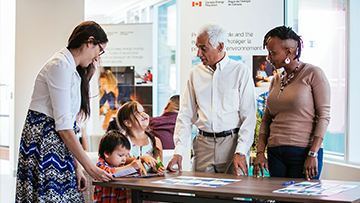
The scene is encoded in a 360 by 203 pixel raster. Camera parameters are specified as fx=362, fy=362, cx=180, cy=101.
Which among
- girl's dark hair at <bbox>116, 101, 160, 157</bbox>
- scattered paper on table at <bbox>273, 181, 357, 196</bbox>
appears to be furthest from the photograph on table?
scattered paper on table at <bbox>273, 181, 357, 196</bbox>

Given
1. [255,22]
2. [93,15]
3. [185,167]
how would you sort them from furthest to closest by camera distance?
1. [93,15]
2. [185,167]
3. [255,22]

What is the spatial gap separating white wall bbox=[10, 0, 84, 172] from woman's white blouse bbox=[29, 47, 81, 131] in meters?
5.22

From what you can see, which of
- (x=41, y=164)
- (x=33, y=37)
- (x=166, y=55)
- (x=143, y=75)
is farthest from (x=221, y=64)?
(x=166, y=55)

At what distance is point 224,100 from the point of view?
2520 mm

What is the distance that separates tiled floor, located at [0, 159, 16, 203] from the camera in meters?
4.91

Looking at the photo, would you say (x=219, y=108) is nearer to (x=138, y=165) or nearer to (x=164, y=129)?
(x=138, y=165)

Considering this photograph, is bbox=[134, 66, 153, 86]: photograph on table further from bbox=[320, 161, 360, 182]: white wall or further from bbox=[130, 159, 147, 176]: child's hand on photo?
bbox=[130, 159, 147, 176]: child's hand on photo

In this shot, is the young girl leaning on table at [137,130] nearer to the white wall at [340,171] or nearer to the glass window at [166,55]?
the white wall at [340,171]

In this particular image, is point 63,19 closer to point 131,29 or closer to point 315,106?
point 131,29

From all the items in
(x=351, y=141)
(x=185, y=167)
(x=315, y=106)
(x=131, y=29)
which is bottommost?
(x=185, y=167)

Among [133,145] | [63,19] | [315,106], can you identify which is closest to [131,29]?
[63,19]

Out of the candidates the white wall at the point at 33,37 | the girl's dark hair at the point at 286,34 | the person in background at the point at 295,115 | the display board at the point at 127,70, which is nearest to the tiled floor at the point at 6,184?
the white wall at the point at 33,37

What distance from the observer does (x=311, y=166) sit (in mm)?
2105

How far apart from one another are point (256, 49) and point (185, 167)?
58.6 inches
